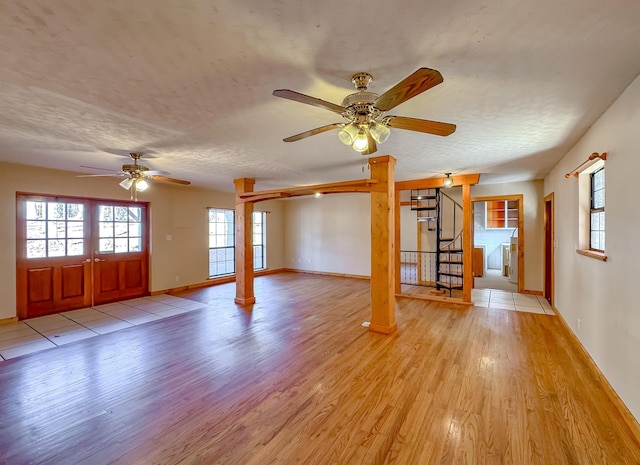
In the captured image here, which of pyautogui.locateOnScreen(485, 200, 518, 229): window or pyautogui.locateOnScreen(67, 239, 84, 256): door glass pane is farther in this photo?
pyautogui.locateOnScreen(485, 200, 518, 229): window

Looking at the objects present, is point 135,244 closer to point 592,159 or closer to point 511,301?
point 592,159

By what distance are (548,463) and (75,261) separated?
6.71 meters

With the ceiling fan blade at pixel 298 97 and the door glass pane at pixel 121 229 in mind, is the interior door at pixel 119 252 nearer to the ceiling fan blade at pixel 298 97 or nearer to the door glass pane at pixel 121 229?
the door glass pane at pixel 121 229

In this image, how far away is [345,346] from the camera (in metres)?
3.37

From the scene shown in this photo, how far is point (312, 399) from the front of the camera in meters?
2.33

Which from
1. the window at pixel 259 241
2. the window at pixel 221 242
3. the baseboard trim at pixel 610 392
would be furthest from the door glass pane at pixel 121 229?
the baseboard trim at pixel 610 392

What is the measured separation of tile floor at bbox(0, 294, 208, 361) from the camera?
3.49 metres

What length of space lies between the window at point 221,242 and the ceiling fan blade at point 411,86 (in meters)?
6.43

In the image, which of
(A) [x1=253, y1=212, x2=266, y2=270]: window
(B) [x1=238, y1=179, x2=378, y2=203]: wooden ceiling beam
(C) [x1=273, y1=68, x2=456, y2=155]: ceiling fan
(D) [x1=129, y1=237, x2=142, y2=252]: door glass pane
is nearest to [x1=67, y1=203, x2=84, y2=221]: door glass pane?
(D) [x1=129, y1=237, x2=142, y2=252]: door glass pane

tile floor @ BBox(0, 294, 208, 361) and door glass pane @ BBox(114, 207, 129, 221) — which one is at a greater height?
door glass pane @ BBox(114, 207, 129, 221)

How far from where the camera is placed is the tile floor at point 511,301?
4810 millimetres

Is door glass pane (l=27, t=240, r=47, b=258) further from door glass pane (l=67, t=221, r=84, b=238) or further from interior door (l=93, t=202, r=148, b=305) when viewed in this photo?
interior door (l=93, t=202, r=148, b=305)

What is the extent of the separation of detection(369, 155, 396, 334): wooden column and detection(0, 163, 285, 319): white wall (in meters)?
4.83

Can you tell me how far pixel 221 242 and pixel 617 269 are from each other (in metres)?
7.36
